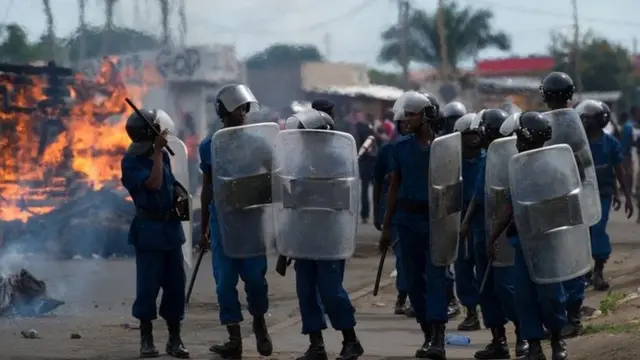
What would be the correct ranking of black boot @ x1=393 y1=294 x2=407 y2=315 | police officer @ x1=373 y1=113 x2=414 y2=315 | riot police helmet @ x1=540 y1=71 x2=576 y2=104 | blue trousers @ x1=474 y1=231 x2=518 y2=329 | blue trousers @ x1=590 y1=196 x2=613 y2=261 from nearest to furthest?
blue trousers @ x1=474 y1=231 x2=518 y2=329
police officer @ x1=373 y1=113 x2=414 y2=315
riot police helmet @ x1=540 y1=71 x2=576 y2=104
black boot @ x1=393 y1=294 x2=407 y2=315
blue trousers @ x1=590 y1=196 x2=613 y2=261

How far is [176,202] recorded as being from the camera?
990cm

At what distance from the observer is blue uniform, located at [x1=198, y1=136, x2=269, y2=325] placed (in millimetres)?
9836

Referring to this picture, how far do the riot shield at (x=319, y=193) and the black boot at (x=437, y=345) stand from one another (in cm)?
77

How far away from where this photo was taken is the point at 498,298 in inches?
398

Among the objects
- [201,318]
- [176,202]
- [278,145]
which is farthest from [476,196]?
[201,318]

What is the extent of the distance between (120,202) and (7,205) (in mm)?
1430

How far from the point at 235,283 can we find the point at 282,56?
86.1 feet

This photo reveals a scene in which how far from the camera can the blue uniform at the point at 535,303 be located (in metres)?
9.23

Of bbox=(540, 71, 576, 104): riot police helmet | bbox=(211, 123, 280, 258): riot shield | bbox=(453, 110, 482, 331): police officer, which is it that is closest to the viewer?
bbox=(211, 123, 280, 258): riot shield

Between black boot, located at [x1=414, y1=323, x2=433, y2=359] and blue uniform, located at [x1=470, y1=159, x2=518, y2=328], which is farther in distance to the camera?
blue uniform, located at [x1=470, y1=159, x2=518, y2=328]

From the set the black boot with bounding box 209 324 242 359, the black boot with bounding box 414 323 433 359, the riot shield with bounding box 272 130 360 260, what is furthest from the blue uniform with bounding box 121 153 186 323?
the black boot with bounding box 414 323 433 359

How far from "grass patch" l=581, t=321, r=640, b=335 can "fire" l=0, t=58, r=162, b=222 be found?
32.7 feet

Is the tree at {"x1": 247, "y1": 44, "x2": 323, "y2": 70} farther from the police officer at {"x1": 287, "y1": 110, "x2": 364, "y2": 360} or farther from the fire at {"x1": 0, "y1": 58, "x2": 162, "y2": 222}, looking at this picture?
the police officer at {"x1": 287, "y1": 110, "x2": 364, "y2": 360}

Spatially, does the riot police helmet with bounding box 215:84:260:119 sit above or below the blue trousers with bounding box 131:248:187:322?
above
